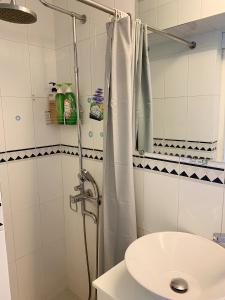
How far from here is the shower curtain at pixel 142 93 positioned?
1298mm

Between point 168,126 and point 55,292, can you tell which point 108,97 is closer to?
point 168,126

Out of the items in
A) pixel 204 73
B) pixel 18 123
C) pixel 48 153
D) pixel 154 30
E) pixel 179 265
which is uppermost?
pixel 154 30

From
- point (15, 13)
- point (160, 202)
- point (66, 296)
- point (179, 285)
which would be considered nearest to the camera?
point (179, 285)

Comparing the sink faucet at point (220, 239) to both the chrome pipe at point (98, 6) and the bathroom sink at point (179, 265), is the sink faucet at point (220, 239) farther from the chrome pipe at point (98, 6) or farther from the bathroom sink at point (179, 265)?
the chrome pipe at point (98, 6)

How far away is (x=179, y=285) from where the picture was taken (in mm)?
941

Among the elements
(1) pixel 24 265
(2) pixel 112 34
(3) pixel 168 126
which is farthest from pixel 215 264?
(1) pixel 24 265

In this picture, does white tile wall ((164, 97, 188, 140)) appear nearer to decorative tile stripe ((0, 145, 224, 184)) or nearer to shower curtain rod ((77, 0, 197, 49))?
decorative tile stripe ((0, 145, 224, 184))

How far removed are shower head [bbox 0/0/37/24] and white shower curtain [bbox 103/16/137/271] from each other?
0.40 meters

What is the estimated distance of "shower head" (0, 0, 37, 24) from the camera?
986mm

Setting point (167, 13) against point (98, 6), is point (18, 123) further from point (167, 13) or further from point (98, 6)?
point (167, 13)

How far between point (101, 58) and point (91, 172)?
2.58ft

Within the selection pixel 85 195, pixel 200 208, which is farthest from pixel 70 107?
pixel 200 208

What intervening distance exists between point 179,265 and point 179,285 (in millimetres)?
141

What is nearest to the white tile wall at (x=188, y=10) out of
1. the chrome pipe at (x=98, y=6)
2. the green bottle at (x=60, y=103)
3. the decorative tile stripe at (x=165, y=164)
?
the chrome pipe at (x=98, y=6)
